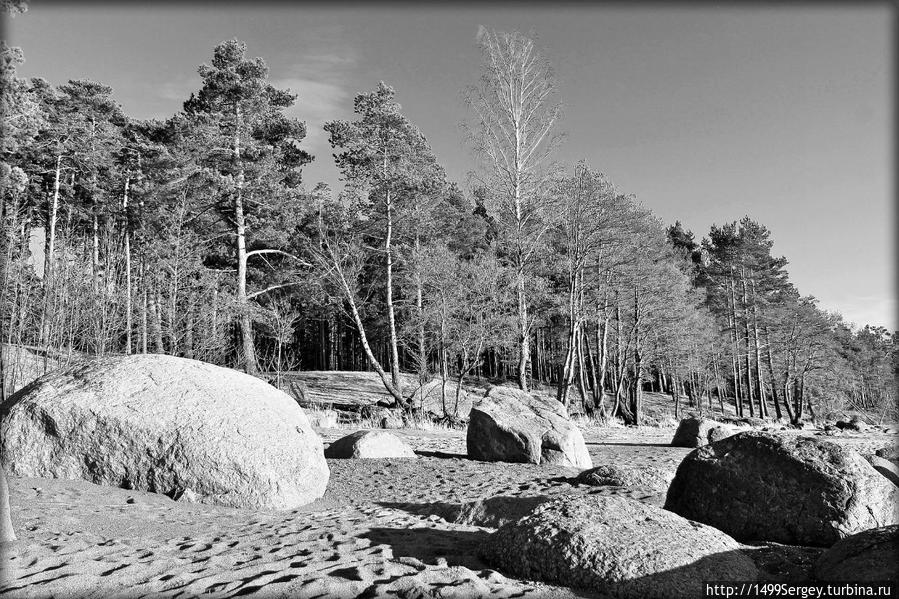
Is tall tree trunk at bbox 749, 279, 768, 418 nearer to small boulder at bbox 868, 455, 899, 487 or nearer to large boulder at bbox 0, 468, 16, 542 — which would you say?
small boulder at bbox 868, 455, 899, 487

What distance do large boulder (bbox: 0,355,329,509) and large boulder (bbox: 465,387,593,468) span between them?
14.5 feet

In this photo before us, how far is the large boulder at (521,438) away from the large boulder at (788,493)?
463cm

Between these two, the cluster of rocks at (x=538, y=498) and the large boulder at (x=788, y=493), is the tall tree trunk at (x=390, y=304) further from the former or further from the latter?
the large boulder at (x=788, y=493)

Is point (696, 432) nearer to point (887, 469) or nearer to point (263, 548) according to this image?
point (887, 469)

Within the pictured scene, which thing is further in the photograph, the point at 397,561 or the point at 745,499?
the point at 745,499

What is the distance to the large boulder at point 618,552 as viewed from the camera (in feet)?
10.9

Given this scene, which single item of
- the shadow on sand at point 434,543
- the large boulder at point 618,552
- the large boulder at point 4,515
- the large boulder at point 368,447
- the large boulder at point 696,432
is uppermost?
the large boulder at point 4,515

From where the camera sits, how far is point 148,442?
582 cm

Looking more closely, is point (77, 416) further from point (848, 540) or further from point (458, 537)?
point (848, 540)

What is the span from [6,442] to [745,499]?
7.41 metres

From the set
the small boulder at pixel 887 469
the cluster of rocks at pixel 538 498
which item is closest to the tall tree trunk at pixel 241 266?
the cluster of rocks at pixel 538 498

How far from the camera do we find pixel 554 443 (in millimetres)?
9914

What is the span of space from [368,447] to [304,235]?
16784 mm

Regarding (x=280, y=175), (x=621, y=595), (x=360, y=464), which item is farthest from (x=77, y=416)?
(x=280, y=175)
